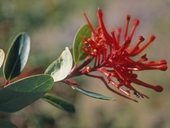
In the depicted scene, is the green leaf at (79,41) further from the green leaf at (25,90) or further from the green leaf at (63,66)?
the green leaf at (25,90)

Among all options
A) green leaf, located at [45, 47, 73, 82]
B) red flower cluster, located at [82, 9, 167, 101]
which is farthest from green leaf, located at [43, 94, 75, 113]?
red flower cluster, located at [82, 9, 167, 101]

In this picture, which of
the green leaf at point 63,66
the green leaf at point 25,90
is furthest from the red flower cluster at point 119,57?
the green leaf at point 25,90

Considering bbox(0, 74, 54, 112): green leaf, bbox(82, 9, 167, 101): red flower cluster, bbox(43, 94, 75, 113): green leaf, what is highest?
bbox(82, 9, 167, 101): red flower cluster

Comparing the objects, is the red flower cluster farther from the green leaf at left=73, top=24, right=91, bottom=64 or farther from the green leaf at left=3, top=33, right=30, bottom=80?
the green leaf at left=3, top=33, right=30, bottom=80

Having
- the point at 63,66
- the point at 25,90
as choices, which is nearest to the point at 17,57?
the point at 63,66

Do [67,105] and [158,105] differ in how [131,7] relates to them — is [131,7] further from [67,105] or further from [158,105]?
[67,105]

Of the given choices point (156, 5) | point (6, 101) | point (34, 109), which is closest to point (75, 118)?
point (34, 109)
